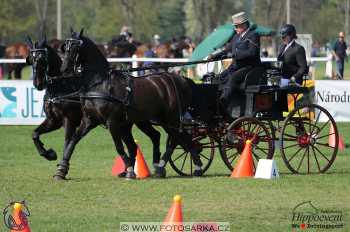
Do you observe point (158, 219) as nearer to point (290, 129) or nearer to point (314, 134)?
point (314, 134)

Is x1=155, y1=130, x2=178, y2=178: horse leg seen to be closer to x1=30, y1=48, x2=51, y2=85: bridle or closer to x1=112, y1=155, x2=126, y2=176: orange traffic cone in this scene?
x1=112, y1=155, x2=126, y2=176: orange traffic cone

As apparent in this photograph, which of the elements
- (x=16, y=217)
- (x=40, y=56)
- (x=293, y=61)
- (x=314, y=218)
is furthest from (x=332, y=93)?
(x=16, y=217)

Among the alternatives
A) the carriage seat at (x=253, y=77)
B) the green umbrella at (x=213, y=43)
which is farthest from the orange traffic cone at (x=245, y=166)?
the green umbrella at (x=213, y=43)

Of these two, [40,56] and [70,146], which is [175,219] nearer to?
[70,146]

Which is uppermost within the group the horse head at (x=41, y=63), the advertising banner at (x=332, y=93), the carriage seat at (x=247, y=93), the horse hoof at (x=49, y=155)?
the horse head at (x=41, y=63)

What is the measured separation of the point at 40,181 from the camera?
12.9 meters

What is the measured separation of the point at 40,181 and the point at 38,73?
1.46 m

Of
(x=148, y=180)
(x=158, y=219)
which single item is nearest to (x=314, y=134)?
(x=148, y=180)

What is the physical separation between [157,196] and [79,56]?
255cm

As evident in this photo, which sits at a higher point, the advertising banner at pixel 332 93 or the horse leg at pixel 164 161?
the advertising banner at pixel 332 93

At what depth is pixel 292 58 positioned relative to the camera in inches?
552

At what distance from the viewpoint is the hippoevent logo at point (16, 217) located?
26.2 feet

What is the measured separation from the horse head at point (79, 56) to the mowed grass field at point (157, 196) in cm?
148

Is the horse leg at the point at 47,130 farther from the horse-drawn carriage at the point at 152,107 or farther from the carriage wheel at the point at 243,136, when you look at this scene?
the carriage wheel at the point at 243,136
